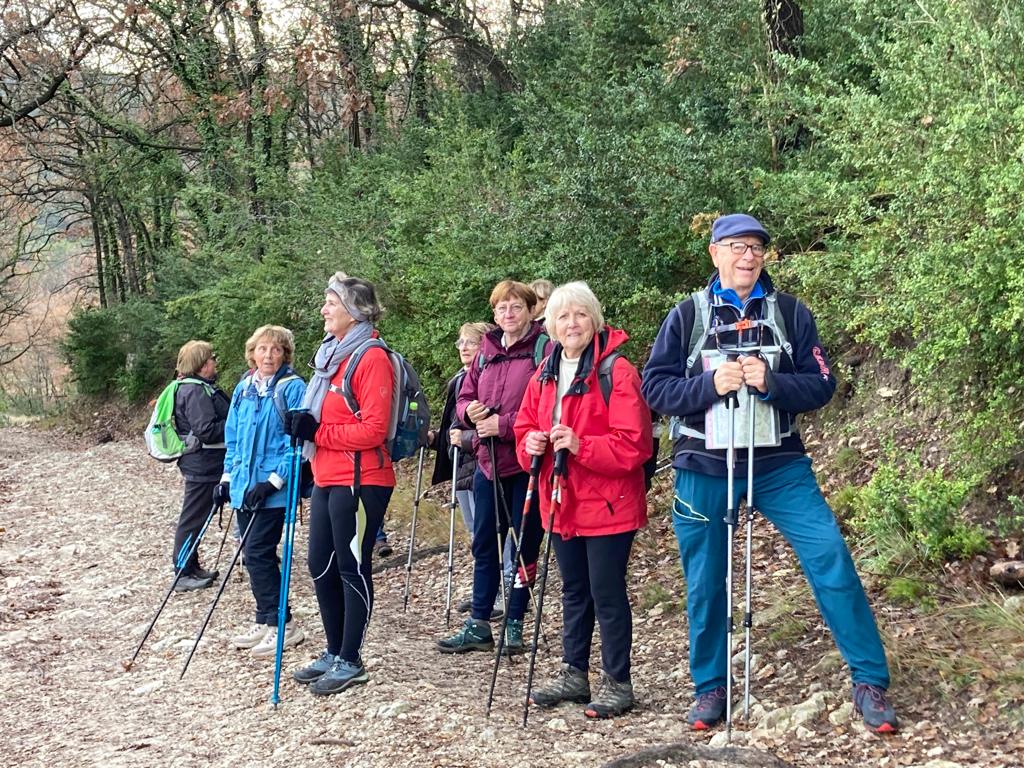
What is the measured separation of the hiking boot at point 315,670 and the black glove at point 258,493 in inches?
48.7

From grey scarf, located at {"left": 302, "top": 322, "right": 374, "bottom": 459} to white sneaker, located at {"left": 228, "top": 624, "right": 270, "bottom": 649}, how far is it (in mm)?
1753

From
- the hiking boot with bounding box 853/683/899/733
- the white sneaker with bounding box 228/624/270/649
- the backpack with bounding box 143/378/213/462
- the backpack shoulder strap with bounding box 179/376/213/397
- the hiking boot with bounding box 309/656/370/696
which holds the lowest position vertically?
the white sneaker with bounding box 228/624/270/649

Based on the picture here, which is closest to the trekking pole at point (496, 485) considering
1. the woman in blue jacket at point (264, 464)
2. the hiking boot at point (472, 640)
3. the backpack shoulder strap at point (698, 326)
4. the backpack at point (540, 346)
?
the hiking boot at point (472, 640)

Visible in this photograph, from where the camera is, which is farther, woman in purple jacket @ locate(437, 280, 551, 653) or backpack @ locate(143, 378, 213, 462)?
backpack @ locate(143, 378, 213, 462)

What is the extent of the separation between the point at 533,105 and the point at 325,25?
14.0 feet

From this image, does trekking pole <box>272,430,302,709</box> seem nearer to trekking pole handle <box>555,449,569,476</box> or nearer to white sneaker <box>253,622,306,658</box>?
white sneaker <box>253,622,306,658</box>

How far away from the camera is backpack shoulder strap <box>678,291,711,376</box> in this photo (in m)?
4.37

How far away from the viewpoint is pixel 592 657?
575cm

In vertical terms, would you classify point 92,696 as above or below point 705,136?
below

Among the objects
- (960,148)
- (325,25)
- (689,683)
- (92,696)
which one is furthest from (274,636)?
(325,25)

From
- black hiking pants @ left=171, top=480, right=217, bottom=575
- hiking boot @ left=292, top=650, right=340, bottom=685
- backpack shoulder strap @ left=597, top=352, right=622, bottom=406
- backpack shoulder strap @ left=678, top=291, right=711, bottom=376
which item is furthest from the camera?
black hiking pants @ left=171, top=480, right=217, bottom=575

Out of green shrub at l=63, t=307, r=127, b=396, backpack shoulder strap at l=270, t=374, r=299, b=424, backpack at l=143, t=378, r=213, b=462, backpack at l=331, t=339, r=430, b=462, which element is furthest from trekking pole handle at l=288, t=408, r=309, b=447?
green shrub at l=63, t=307, r=127, b=396

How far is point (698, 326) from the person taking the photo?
4402 mm

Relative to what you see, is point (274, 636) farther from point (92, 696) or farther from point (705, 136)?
point (705, 136)
